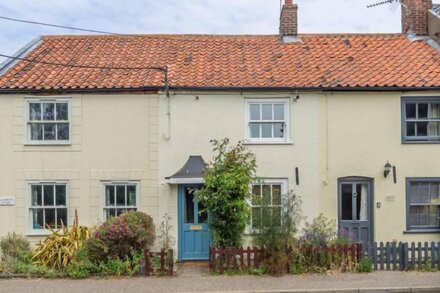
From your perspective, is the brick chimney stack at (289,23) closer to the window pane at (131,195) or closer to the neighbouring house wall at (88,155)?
the neighbouring house wall at (88,155)

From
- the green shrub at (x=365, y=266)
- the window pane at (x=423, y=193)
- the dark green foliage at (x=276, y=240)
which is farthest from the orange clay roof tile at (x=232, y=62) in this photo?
the green shrub at (x=365, y=266)

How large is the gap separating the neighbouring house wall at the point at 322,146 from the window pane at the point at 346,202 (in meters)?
0.35

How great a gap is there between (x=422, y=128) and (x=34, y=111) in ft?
40.0

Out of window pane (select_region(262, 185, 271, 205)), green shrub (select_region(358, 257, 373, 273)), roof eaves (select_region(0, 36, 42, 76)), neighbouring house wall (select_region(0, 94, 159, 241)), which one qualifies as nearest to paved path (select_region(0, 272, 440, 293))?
green shrub (select_region(358, 257, 373, 273))

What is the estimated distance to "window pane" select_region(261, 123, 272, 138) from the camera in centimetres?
1426

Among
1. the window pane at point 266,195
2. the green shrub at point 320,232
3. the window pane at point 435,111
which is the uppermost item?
the window pane at point 435,111

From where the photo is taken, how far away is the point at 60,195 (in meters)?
14.1

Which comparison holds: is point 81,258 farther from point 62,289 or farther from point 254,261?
point 254,261

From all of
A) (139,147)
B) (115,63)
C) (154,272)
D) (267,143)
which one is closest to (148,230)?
(154,272)

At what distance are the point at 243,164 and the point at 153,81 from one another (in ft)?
13.6

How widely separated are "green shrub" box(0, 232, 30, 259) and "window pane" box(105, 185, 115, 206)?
2627mm

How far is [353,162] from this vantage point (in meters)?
Result: 14.0

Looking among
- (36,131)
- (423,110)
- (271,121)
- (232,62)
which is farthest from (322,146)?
(36,131)

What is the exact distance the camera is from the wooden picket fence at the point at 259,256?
465 inches
